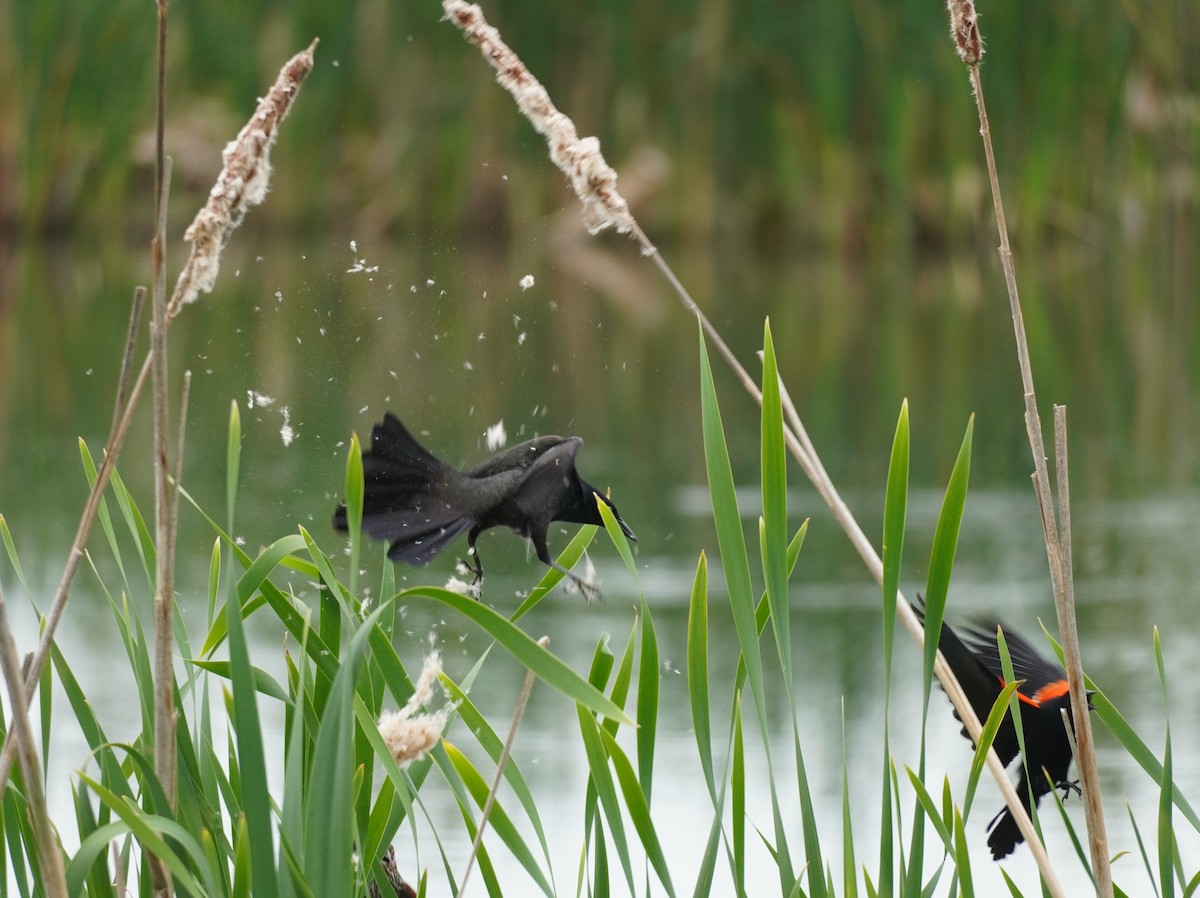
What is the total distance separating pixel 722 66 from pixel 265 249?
127 inches

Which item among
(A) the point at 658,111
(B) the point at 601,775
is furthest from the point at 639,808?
(A) the point at 658,111

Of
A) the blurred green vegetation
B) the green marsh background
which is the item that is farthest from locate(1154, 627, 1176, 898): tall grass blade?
the blurred green vegetation

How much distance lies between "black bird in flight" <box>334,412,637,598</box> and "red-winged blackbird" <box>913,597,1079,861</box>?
31cm

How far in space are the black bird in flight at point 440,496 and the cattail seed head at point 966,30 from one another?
0.32 m

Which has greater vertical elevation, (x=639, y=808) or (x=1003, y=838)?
(x=639, y=808)

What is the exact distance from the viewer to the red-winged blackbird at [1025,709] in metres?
1.15

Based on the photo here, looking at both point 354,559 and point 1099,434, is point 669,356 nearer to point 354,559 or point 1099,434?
point 1099,434

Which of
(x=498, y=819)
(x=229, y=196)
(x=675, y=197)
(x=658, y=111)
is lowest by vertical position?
(x=498, y=819)

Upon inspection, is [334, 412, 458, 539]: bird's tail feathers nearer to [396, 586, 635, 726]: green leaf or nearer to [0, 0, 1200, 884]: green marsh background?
[396, 586, 635, 726]: green leaf

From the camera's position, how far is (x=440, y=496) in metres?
0.99

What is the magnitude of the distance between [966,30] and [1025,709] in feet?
1.84

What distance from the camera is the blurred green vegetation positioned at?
10.2m

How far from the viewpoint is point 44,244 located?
11594mm

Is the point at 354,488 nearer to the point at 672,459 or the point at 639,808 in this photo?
the point at 639,808
